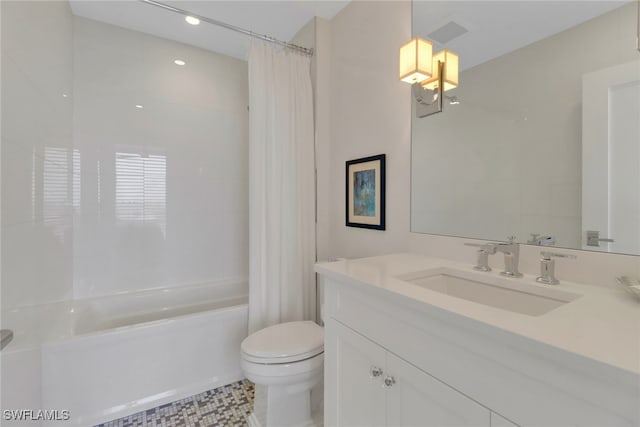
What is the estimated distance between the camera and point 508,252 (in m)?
0.97

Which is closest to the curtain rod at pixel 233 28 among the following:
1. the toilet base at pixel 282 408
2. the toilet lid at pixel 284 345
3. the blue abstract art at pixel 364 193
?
the blue abstract art at pixel 364 193

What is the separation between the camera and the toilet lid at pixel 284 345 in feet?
4.19

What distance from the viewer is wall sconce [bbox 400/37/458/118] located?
126 cm

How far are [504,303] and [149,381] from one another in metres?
1.87

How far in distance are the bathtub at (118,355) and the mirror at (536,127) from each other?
4.85ft

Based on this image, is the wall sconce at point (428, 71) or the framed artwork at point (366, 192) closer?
the wall sconce at point (428, 71)

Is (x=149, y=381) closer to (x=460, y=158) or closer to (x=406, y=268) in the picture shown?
(x=406, y=268)

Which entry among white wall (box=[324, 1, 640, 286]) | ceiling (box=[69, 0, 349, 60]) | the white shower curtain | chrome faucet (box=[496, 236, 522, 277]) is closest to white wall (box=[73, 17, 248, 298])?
ceiling (box=[69, 0, 349, 60])

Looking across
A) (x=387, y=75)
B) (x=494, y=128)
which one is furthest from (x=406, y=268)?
(x=387, y=75)

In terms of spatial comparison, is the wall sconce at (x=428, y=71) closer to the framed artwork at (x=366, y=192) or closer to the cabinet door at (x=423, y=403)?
the framed artwork at (x=366, y=192)

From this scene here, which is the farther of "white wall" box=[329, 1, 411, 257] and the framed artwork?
the framed artwork

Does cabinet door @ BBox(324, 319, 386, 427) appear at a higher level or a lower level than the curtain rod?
lower

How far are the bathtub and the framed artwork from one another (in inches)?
38.8

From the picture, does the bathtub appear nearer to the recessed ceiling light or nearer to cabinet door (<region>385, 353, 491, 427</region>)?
cabinet door (<region>385, 353, 491, 427</region>)
